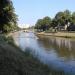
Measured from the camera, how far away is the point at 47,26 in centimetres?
19550

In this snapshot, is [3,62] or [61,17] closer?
[3,62]

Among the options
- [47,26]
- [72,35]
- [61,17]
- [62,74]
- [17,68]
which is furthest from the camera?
[47,26]

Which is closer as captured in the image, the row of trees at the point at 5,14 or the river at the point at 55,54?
the row of trees at the point at 5,14

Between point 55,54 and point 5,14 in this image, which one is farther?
point 55,54

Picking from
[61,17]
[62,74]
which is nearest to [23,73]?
[62,74]

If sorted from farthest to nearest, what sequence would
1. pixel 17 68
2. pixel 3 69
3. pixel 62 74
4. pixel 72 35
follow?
1. pixel 72 35
2. pixel 62 74
3. pixel 17 68
4. pixel 3 69

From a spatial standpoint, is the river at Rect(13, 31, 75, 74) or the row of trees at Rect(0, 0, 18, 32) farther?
the river at Rect(13, 31, 75, 74)

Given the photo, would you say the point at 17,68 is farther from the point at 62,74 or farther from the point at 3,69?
the point at 62,74

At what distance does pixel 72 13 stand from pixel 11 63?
5165 inches

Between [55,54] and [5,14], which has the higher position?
[5,14]

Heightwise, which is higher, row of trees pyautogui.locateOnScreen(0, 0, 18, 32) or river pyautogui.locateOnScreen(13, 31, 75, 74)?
row of trees pyautogui.locateOnScreen(0, 0, 18, 32)

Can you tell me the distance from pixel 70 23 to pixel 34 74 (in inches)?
5128

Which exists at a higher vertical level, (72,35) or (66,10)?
(66,10)

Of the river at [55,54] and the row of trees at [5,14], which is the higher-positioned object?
the row of trees at [5,14]
